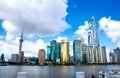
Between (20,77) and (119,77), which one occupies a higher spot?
(20,77)

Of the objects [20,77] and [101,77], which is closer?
[20,77]

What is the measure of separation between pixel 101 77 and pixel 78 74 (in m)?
18.1

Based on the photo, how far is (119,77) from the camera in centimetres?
1872

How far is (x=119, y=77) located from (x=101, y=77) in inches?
227

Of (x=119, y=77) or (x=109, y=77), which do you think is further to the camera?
(x=109, y=77)

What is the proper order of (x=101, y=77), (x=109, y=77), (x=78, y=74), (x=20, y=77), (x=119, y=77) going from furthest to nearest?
(x=101, y=77) < (x=109, y=77) < (x=119, y=77) < (x=78, y=74) < (x=20, y=77)

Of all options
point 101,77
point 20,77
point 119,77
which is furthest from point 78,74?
point 101,77

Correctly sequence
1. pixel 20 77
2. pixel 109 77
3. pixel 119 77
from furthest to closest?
pixel 109 77
pixel 119 77
pixel 20 77

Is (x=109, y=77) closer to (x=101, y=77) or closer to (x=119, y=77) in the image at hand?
(x=119, y=77)

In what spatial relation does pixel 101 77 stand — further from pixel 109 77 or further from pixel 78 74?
pixel 78 74

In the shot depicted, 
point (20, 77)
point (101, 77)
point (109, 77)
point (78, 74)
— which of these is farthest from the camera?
point (101, 77)

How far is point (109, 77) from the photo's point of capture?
797 inches

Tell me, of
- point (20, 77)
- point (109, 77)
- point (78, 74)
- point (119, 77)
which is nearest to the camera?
point (20, 77)

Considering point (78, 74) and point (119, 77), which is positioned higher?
point (78, 74)
